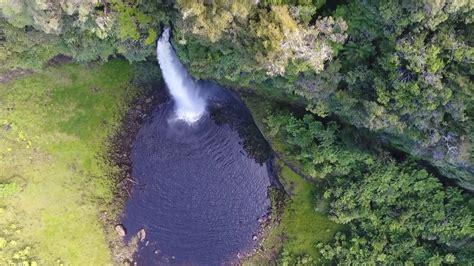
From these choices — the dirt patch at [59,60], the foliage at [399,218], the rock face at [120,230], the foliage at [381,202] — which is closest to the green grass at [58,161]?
the dirt patch at [59,60]

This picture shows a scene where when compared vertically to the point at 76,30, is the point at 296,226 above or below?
below

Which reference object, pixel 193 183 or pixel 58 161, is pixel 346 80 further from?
pixel 58 161

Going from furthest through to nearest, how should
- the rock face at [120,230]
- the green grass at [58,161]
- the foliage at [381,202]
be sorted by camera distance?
the rock face at [120,230] → the green grass at [58,161] → the foliage at [381,202]

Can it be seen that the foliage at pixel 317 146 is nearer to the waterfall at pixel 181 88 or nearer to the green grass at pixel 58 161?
the waterfall at pixel 181 88

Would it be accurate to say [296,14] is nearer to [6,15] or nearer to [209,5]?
[209,5]

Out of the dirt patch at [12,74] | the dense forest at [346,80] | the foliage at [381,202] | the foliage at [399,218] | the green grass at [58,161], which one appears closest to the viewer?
the dense forest at [346,80]

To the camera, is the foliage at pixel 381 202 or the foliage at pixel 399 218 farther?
the foliage at pixel 381 202

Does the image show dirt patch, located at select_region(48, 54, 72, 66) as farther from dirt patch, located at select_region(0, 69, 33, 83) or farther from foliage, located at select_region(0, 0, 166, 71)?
dirt patch, located at select_region(0, 69, 33, 83)

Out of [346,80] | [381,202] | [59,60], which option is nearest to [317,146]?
[381,202]
